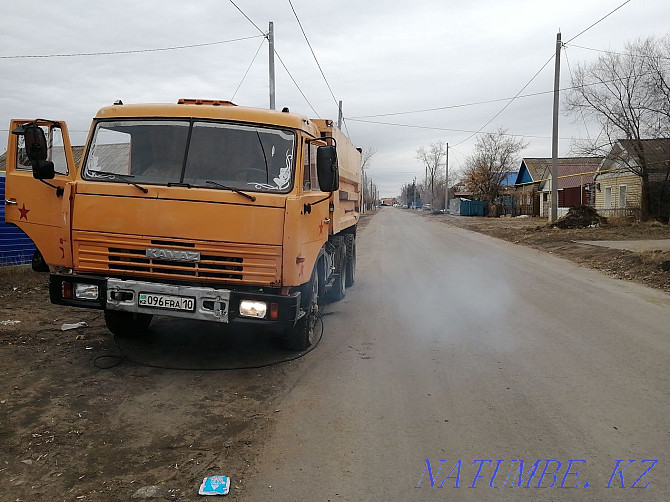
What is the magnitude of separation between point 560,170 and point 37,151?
2386 inches

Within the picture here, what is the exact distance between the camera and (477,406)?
452cm

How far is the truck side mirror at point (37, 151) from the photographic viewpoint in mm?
5246

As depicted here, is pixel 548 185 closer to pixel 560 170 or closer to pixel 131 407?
pixel 560 170

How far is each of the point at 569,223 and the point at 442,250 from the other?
11013mm

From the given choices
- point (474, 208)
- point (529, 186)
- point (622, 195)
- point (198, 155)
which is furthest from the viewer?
point (529, 186)

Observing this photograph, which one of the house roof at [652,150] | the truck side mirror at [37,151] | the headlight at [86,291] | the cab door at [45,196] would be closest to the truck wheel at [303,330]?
the headlight at [86,291]

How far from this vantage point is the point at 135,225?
5129 mm

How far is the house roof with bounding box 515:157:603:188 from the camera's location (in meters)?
53.9

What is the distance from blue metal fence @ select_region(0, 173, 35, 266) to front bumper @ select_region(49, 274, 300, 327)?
6410mm

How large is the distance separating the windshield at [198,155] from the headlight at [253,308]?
3.54ft

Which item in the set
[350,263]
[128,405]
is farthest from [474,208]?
[128,405]

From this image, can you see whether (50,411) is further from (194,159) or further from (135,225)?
(194,159)

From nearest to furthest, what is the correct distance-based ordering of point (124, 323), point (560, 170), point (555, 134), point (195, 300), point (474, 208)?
point (195, 300), point (124, 323), point (555, 134), point (560, 170), point (474, 208)

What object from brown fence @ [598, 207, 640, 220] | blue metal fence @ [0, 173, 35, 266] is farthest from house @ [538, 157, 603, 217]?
blue metal fence @ [0, 173, 35, 266]
